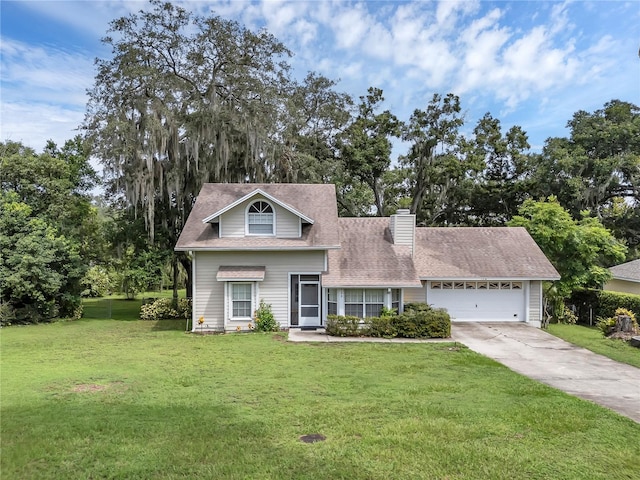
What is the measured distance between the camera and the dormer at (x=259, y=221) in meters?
16.5

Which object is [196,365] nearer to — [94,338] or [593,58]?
[94,338]

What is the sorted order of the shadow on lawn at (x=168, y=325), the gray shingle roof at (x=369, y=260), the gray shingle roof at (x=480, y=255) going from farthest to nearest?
the gray shingle roof at (x=480, y=255)
the shadow on lawn at (x=168, y=325)
the gray shingle roof at (x=369, y=260)

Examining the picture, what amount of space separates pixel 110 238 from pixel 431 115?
70.8ft

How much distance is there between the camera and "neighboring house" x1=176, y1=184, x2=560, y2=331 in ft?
52.9

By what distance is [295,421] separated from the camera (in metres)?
6.83

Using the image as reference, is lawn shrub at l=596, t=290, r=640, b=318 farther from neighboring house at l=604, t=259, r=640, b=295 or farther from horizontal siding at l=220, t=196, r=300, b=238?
horizontal siding at l=220, t=196, r=300, b=238

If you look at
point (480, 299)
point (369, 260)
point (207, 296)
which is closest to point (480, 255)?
point (480, 299)

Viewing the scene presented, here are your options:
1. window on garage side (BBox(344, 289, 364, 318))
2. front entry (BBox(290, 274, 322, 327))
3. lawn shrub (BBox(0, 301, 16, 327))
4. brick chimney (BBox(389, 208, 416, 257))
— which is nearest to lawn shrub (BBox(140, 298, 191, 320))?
lawn shrub (BBox(0, 301, 16, 327))

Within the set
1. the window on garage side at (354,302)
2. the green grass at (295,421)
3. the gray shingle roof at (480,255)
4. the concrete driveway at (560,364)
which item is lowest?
the concrete driveway at (560,364)

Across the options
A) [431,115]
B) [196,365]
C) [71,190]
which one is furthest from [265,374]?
[431,115]

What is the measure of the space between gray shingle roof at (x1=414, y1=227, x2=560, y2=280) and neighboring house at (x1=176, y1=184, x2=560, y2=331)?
0.21ft

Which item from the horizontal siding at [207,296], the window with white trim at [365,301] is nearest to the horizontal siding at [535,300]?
the window with white trim at [365,301]

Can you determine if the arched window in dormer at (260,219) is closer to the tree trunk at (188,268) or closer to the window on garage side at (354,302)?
the window on garage side at (354,302)

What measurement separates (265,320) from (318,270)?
2.74 m
